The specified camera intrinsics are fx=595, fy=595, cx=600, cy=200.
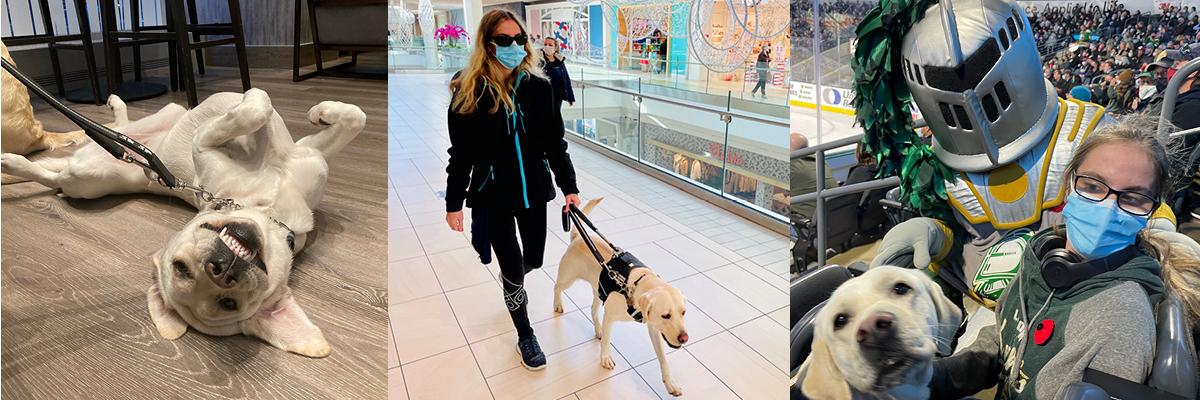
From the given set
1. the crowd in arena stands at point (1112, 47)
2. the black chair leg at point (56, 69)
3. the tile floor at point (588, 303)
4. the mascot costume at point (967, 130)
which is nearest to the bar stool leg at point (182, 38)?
the black chair leg at point (56, 69)

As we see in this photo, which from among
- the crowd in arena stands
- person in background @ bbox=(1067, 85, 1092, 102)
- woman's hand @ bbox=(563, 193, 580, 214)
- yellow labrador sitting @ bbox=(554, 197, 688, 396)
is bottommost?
yellow labrador sitting @ bbox=(554, 197, 688, 396)

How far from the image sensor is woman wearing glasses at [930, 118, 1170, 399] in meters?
0.73

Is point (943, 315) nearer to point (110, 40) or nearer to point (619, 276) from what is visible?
point (619, 276)

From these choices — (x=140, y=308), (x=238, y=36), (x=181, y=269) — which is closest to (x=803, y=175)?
(x=181, y=269)

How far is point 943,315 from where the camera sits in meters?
0.89

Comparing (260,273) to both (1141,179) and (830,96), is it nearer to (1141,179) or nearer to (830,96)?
(830,96)

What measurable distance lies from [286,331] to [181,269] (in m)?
0.25

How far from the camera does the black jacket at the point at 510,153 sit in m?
0.98

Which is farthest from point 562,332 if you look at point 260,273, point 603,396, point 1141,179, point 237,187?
point 237,187

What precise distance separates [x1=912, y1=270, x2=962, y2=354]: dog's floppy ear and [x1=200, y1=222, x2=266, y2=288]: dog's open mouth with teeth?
4.02 feet

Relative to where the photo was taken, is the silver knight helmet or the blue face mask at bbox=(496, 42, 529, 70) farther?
the blue face mask at bbox=(496, 42, 529, 70)

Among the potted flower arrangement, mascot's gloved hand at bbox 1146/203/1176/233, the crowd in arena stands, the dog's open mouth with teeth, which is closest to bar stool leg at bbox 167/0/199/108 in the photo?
the dog's open mouth with teeth

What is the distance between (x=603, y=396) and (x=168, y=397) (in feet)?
2.85

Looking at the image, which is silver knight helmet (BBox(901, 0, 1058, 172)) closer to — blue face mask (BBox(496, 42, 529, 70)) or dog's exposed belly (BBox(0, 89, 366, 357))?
blue face mask (BBox(496, 42, 529, 70))
